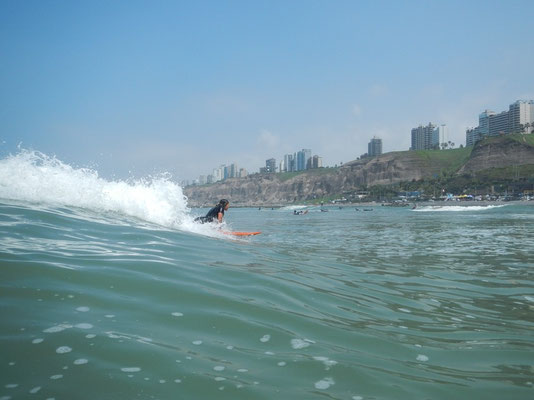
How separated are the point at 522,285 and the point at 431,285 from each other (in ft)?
6.14

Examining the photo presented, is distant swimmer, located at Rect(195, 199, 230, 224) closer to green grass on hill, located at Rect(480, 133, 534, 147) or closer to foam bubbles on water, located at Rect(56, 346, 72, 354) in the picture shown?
foam bubbles on water, located at Rect(56, 346, 72, 354)

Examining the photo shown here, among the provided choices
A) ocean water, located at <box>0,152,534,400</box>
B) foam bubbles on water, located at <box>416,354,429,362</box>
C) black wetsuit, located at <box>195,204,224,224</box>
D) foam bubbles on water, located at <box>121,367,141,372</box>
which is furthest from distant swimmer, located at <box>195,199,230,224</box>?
foam bubbles on water, located at <box>121,367,141,372</box>

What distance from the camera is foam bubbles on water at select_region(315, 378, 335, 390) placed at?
124 inches

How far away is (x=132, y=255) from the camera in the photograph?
7.59 m

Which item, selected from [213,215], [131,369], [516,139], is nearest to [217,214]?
[213,215]

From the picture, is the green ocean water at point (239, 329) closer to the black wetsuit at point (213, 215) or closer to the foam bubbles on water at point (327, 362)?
the foam bubbles on water at point (327, 362)

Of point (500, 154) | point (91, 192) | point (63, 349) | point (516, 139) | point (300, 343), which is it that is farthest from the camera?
point (500, 154)

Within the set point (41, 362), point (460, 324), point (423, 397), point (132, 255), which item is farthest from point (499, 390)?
point (132, 255)

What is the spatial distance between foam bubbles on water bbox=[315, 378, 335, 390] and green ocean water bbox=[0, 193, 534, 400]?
0.03 ft

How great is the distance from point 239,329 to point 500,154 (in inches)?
7053

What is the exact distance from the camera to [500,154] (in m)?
154

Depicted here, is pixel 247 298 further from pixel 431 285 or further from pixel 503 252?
pixel 503 252

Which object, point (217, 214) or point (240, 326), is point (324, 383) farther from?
point (217, 214)

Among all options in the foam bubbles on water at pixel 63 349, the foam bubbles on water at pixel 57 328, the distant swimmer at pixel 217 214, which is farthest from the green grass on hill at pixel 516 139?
the foam bubbles on water at pixel 63 349
